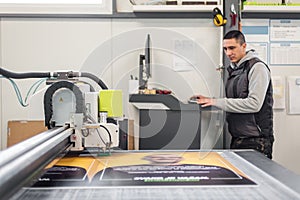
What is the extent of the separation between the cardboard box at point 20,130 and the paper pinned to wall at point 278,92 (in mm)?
1898

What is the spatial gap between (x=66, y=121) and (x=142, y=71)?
1.45 meters

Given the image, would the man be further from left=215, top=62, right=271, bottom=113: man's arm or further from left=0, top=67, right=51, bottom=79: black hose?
left=0, top=67, right=51, bottom=79: black hose

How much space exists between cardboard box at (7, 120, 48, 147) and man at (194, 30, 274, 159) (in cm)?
123

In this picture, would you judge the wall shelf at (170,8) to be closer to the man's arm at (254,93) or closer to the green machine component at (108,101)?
the man's arm at (254,93)

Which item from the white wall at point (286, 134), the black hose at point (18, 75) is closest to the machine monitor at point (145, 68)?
the white wall at point (286, 134)

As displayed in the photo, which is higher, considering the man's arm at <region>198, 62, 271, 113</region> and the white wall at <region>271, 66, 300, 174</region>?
the man's arm at <region>198, 62, 271, 113</region>

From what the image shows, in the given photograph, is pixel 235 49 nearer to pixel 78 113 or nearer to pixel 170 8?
pixel 170 8

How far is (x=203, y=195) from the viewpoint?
1122 mm

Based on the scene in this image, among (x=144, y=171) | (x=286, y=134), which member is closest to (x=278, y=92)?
(x=286, y=134)

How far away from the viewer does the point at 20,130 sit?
10.2ft

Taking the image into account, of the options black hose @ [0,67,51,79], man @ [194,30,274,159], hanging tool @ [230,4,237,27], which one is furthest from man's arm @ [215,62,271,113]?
black hose @ [0,67,51,79]

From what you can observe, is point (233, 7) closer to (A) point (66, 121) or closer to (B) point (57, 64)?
(B) point (57, 64)

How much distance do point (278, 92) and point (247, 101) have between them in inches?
31.5

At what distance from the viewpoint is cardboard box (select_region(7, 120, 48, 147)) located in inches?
118
